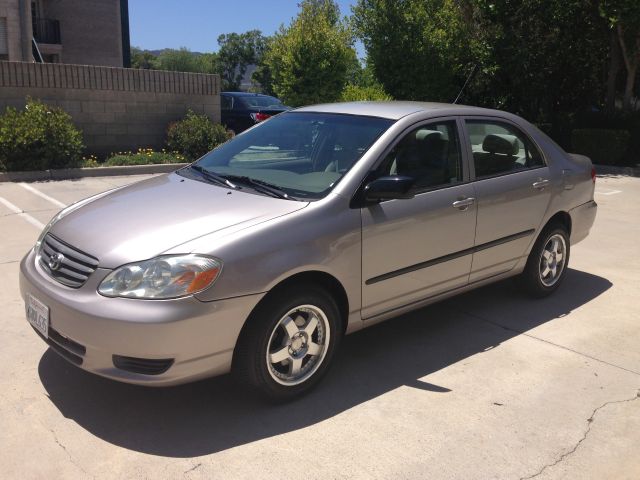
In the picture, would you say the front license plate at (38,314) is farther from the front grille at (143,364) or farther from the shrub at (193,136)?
the shrub at (193,136)

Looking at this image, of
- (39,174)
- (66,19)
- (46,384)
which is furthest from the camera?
(66,19)

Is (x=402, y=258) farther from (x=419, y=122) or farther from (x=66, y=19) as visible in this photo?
(x=66, y=19)

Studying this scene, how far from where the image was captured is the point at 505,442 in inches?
129

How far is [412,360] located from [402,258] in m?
0.75

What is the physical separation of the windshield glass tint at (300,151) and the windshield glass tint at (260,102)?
11.5 metres

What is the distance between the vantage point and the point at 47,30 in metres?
31.9

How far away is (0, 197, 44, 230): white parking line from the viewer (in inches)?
292

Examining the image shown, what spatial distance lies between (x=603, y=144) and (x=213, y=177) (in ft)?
43.4

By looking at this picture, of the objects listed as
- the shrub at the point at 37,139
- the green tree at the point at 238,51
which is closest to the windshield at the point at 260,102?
the shrub at the point at 37,139

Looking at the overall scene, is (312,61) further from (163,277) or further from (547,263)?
(163,277)

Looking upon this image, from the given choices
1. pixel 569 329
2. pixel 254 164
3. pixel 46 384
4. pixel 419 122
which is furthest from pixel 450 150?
pixel 46 384

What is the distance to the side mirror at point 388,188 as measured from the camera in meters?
3.66

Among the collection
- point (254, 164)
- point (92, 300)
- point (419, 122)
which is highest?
point (419, 122)

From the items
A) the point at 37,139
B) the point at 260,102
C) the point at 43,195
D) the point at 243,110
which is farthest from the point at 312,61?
the point at 43,195
